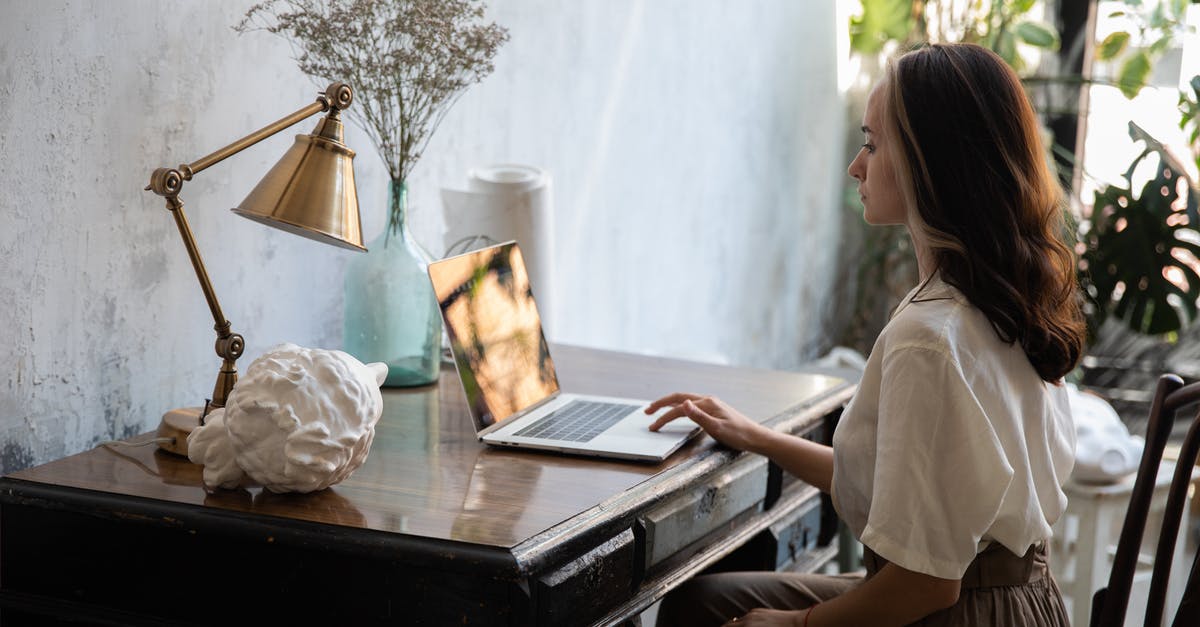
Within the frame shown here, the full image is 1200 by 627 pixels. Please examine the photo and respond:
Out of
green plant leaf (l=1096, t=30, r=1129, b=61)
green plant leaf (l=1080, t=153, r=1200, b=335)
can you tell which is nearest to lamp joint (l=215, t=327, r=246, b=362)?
green plant leaf (l=1080, t=153, r=1200, b=335)

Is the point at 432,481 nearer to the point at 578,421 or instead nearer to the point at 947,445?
the point at 578,421

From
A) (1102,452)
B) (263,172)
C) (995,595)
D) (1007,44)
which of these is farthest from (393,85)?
(1007,44)

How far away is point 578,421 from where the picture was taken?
1.50m

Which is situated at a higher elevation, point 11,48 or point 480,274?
point 11,48

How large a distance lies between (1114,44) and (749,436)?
3.21 m

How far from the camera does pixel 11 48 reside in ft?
4.04

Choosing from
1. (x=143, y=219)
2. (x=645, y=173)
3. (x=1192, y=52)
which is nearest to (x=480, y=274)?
(x=143, y=219)

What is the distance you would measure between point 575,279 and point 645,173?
0.41 m

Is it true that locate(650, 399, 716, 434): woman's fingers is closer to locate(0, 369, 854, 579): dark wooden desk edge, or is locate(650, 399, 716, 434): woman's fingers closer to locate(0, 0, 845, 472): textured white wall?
locate(0, 369, 854, 579): dark wooden desk edge

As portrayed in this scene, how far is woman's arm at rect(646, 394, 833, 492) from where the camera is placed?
1432 millimetres

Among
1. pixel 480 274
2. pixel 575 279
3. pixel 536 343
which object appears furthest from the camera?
pixel 575 279

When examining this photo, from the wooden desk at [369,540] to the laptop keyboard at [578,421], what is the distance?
62 millimetres

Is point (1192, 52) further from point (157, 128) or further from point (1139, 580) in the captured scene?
point (157, 128)

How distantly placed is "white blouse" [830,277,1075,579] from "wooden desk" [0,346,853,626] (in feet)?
0.78
